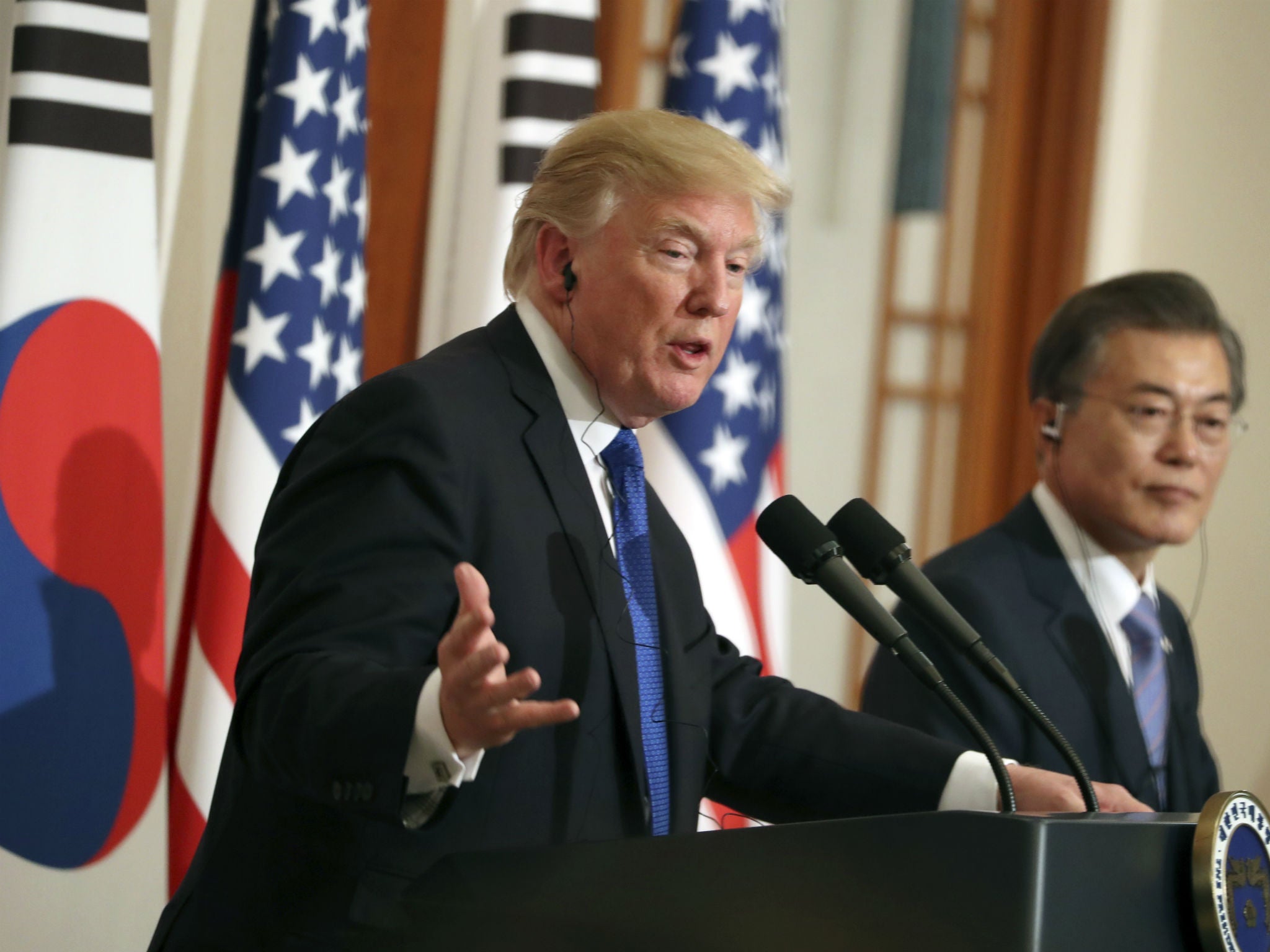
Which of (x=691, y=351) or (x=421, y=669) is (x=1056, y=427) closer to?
(x=691, y=351)

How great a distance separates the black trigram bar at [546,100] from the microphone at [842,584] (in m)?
1.64

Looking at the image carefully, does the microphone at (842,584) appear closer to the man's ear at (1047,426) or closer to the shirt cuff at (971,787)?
the shirt cuff at (971,787)

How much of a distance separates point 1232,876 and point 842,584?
44 cm

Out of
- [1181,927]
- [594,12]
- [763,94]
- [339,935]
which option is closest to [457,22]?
[594,12]

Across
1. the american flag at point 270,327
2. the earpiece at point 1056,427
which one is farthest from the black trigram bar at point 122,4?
the earpiece at point 1056,427

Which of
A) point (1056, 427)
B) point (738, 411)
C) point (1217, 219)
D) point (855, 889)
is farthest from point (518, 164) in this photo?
point (1217, 219)

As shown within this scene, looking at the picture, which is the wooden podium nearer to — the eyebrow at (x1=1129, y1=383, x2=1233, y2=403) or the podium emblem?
the podium emblem

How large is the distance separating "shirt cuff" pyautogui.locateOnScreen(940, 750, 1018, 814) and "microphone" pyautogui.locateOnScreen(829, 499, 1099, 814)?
131 mm

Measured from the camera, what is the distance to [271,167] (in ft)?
8.68

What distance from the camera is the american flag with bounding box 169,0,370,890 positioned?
2.57 m

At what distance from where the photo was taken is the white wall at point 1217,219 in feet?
13.0

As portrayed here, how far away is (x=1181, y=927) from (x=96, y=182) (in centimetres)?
200

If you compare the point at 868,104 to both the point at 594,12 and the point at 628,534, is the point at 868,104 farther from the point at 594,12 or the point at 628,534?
the point at 628,534

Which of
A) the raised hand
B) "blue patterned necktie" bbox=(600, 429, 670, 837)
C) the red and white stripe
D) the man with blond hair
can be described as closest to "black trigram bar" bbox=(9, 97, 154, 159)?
the red and white stripe
